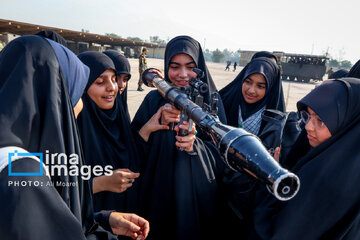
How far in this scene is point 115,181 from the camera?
1915 millimetres

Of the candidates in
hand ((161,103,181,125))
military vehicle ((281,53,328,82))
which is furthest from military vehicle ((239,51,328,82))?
hand ((161,103,181,125))

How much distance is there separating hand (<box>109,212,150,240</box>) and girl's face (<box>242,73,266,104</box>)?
6.85 feet

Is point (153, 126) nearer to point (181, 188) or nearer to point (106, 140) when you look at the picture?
point (106, 140)

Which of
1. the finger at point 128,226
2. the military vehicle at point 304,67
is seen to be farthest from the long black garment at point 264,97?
the military vehicle at point 304,67

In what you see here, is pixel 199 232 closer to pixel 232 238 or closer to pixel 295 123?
pixel 232 238

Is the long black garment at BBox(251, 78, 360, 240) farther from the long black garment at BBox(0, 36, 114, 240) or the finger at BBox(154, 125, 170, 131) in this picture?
the long black garment at BBox(0, 36, 114, 240)

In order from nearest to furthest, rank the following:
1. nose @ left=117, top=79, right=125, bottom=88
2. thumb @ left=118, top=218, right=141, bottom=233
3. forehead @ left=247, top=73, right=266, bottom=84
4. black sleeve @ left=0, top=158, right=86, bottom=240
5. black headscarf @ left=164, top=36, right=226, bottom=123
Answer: black sleeve @ left=0, top=158, right=86, bottom=240 < thumb @ left=118, top=218, right=141, bottom=233 < black headscarf @ left=164, top=36, right=226, bottom=123 < forehead @ left=247, top=73, right=266, bottom=84 < nose @ left=117, top=79, right=125, bottom=88

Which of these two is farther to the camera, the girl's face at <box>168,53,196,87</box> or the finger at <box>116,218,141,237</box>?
the girl's face at <box>168,53,196,87</box>

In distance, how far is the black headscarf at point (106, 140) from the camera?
84.7 inches

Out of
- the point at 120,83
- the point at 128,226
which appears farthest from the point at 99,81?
the point at 128,226

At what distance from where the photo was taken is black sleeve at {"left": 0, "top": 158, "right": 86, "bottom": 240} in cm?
75

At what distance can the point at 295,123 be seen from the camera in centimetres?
244

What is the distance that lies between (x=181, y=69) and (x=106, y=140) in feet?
3.51

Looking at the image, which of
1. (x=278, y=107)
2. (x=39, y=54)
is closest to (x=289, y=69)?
(x=278, y=107)
